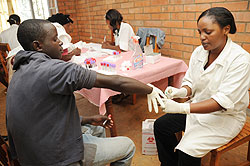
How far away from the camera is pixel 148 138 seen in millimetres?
1835

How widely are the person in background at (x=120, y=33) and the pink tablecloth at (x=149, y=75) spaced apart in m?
0.49

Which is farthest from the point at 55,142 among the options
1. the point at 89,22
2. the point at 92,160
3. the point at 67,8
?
the point at 67,8

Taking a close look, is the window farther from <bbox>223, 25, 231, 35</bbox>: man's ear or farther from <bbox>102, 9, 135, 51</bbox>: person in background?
<bbox>223, 25, 231, 35</bbox>: man's ear

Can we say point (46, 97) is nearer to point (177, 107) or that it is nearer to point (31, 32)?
point (31, 32)

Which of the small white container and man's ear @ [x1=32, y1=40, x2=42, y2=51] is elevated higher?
man's ear @ [x1=32, y1=40, x2=42, y2=51]

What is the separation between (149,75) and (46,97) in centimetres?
118

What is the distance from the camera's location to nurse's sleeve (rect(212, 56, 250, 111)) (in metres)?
1.21

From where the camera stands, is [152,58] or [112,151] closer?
[112,151]

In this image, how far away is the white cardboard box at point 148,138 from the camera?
1.81 metres

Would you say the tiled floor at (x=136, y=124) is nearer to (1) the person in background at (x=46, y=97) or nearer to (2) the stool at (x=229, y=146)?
(2) the stool at (x=229, y=146)

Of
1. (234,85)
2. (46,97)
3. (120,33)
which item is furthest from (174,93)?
(120,33)

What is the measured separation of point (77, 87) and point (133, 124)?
5.33 feet

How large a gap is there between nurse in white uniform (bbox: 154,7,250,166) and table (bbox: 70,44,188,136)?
0.53m

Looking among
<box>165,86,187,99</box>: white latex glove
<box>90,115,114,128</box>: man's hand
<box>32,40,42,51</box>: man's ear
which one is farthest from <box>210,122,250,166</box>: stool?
<box>32,40,42,51</box>: man's ear
